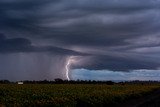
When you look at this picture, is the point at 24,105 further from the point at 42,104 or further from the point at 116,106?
the point at 116,106

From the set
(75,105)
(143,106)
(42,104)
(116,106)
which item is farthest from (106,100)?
(42,104)

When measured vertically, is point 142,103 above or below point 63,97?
below

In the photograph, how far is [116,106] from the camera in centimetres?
4494

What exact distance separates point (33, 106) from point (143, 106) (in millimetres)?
12532

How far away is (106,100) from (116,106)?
275 centimetres

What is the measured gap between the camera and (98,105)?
4256cm

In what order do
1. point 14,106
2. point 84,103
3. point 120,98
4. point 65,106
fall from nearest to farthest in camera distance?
point 14,106, point 65,106, point 84,103, point 120,98

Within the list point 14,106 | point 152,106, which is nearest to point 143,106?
point 152,106

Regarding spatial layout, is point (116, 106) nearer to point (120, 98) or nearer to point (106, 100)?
point (106, 100)

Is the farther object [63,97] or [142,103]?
[63,97]

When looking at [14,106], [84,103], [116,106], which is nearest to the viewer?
[14,106]

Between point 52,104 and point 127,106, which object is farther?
point 127,106

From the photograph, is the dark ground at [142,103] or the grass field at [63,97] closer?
the grass field at [63,97]

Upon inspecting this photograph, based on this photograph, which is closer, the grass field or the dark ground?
the grass field
